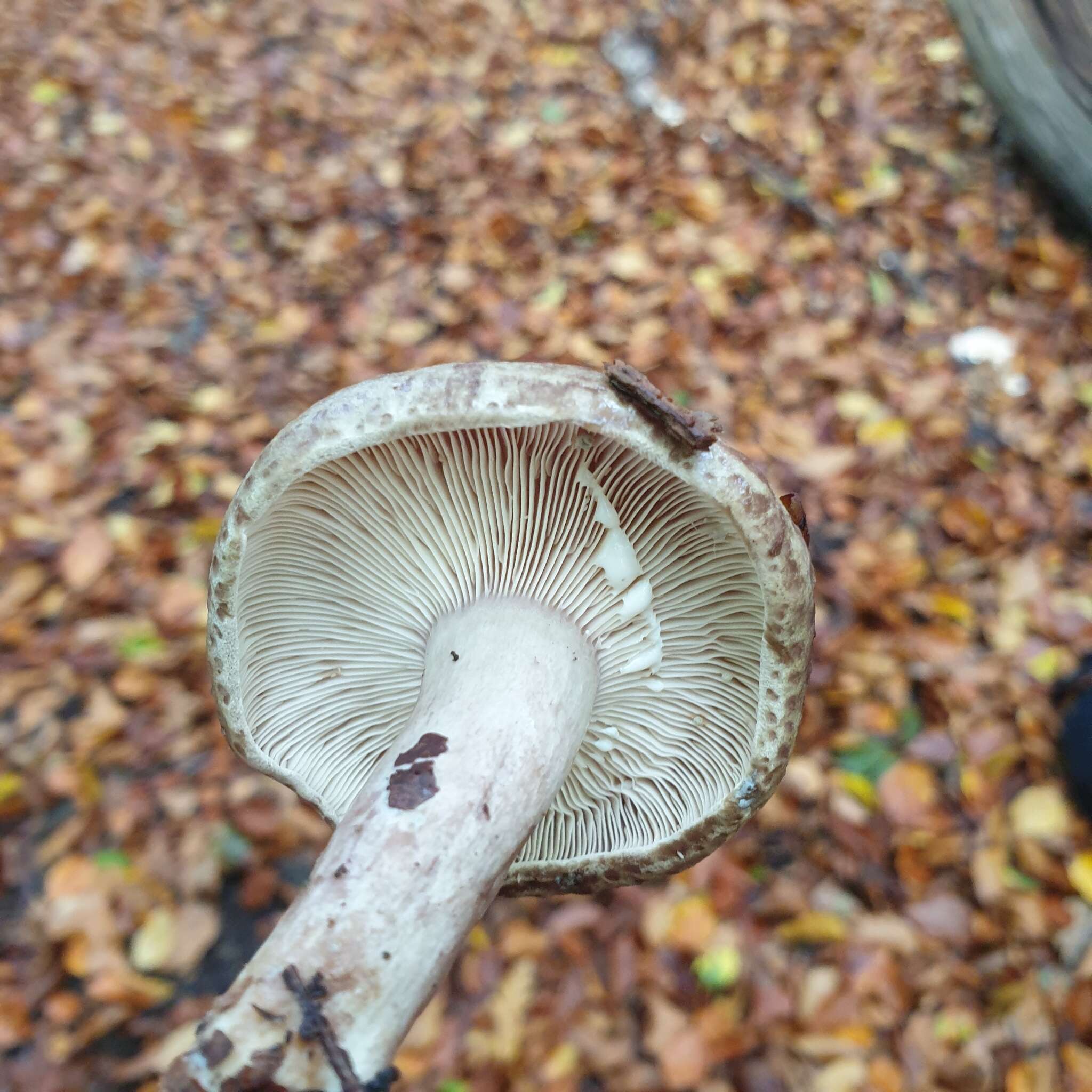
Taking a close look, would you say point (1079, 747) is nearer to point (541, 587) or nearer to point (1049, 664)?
point (1049, 664)

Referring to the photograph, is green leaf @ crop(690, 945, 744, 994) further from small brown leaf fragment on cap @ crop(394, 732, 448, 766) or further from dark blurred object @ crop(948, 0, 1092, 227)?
dark blurred object @ crop(948, 0, 1092, 227)

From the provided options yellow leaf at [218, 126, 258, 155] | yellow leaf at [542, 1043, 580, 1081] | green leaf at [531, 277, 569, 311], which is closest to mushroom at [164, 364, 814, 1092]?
yellow leaf at [542, 1043, 580, 1081]

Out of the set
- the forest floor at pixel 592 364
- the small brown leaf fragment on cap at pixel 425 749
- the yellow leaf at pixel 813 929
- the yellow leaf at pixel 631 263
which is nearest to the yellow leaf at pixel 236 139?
the forest floor at pixel 592 364

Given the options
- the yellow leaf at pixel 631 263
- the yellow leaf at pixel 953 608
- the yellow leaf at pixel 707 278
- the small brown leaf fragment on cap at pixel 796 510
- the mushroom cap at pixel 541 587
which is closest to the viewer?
the mushroom cap at pixel 541 587

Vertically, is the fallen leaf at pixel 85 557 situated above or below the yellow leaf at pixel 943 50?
below

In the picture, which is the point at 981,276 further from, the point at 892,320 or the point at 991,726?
the point at 991,726

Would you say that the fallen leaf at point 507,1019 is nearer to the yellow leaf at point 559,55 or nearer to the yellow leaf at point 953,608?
the yellow leaf at point 953,608
